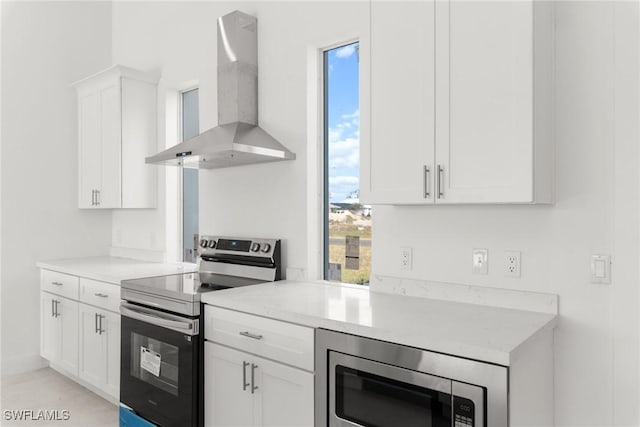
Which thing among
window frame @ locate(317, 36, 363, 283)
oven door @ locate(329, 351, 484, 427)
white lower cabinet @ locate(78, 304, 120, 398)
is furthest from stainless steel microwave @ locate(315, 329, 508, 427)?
white lower cabinet @ locate(78, 304, 120, 398)

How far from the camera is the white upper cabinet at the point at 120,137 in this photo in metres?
3.69

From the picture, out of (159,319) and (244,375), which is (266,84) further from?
(244,375)

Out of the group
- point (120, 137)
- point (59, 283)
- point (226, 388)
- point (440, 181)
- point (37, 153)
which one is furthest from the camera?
point (37, 153)

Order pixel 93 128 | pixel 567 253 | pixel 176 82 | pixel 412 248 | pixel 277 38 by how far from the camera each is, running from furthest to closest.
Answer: pixel 93 128, pixel 176 82, pixel 277 38, pixel 412 248, pixel 567 253

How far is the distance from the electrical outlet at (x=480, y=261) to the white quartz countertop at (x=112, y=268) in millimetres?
2038

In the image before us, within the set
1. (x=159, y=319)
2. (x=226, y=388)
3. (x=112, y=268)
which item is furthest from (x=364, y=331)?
(x=112, y=268)

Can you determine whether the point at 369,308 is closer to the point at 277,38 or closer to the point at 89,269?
the point at 277,38

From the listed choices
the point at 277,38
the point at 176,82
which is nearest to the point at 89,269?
the point at 176,82

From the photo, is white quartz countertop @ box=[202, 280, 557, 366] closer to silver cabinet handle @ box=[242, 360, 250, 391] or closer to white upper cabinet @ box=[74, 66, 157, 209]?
silver cabinet handle @ box=[242, 360, 250, 391]

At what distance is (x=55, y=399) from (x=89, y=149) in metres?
2.00

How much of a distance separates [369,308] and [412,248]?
1.43ft

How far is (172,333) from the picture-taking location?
2.39 meters

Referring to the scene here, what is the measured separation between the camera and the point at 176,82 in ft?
11.9

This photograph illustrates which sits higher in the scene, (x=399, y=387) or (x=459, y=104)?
(x=459, y=104)
